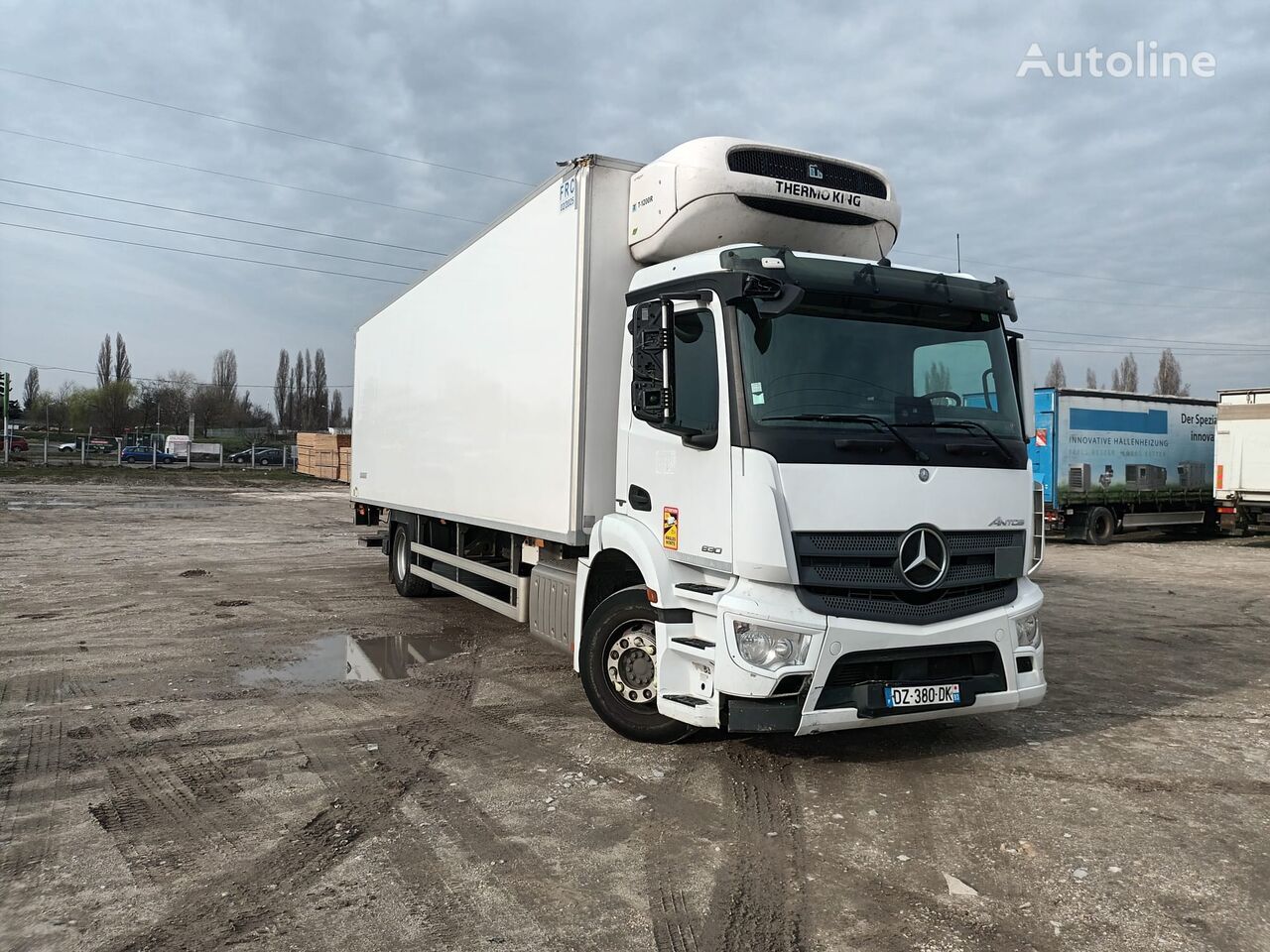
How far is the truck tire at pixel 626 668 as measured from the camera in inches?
212

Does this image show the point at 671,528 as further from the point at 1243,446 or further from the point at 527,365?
the point at 1243,446

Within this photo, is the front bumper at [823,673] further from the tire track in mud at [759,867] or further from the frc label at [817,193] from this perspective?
the frc label at [817,193]

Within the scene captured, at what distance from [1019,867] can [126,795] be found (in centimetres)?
456

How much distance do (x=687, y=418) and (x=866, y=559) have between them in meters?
1.27

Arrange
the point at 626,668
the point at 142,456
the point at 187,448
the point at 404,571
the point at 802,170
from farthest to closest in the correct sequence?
1. the point at 142,456
2. the point at 187,448
3. the point at 404,571
4. the point at 802,170
5. the point at 626,668

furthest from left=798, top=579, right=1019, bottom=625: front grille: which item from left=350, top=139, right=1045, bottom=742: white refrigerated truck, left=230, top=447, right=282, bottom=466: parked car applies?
left=230, top=447, right=282, bottom=466: parked car

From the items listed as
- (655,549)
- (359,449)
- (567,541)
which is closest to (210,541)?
(359,449)

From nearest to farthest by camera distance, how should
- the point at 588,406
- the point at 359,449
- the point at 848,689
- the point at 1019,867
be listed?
1. the point at 1019,867
2. the point at 848,689
3. the point at 588,406
4. the point at 359,449

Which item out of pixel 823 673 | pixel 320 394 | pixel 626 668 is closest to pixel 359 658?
pixel 626 668

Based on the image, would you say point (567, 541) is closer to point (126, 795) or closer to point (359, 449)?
point (126, 795)

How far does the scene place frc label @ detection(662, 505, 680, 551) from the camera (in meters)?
5.15

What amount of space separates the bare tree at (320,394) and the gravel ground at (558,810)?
8460 centimetres

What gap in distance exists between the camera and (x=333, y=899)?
3.66m

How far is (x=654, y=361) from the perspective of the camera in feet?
16.6
